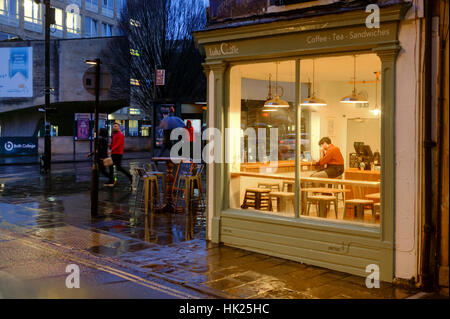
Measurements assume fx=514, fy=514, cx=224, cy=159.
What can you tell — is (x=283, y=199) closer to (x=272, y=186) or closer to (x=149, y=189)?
(x=272, y=186)

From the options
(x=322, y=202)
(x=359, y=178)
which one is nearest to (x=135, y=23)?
(x=359, y=178)

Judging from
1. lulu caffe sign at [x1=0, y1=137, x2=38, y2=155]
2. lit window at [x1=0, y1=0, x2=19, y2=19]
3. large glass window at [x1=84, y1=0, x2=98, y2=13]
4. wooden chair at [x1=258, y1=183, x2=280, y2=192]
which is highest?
large glass window at [x1=84, y1=0, x2=98, y2=13]

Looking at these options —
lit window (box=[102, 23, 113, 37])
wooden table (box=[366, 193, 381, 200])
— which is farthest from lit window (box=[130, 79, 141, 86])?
wooden table (box=[366, 193, 381, 200])

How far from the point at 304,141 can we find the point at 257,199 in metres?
1.30

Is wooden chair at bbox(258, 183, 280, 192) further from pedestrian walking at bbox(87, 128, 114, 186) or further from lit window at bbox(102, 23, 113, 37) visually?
lit window at bbox(102, 23, 113, 37)

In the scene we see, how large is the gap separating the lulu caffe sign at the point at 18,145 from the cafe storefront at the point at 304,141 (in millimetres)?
25851

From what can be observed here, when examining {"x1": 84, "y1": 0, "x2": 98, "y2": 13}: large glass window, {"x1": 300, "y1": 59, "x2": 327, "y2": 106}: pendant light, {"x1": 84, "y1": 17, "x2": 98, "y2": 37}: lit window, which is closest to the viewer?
{"x1": 300, "y1": 59, "x2": 327, "y2": 106}: pendant light

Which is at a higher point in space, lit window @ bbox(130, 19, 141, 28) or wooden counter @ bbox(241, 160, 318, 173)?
lit window @ bbox(130, 19, 141, 28)

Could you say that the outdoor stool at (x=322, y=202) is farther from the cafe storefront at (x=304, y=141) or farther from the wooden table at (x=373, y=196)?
the wooden table at (x=373, y=196)

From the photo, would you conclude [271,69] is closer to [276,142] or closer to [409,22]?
[276,142]

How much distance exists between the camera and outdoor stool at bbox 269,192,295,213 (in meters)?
8.27

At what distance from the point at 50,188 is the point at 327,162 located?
9955 millimetres

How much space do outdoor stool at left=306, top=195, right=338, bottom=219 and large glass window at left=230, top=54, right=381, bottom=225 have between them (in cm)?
2
